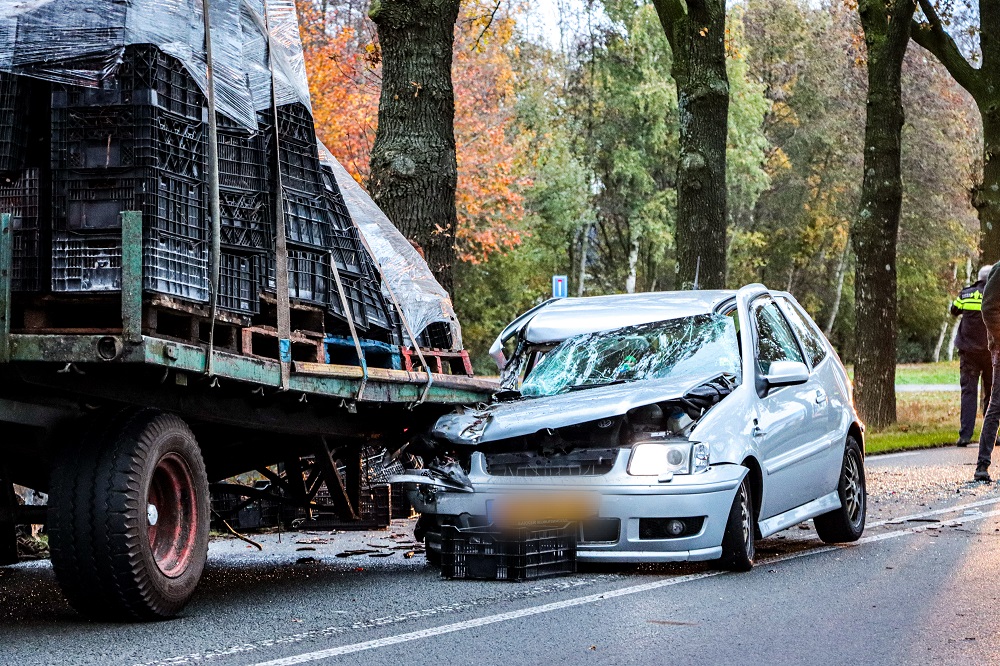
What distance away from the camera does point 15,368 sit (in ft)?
19.8

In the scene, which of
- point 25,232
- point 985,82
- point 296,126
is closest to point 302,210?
point 296,126

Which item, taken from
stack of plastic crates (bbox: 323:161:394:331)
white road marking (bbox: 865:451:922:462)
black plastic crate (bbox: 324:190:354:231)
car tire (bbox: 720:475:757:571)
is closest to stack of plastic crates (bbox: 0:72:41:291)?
stack of plastic crates (bbox: 323:161:394:331)

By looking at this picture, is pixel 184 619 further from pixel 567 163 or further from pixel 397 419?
pixel 567 163

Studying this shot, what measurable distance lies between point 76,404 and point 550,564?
2656 mm

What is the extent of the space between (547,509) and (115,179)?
9.54 ft

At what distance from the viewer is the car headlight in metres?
7.62

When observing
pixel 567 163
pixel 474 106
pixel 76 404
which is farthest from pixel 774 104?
pixel 76 404

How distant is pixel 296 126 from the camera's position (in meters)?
7.52

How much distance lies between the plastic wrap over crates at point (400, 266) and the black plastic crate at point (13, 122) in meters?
2.47

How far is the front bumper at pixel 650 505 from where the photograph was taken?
753 cm

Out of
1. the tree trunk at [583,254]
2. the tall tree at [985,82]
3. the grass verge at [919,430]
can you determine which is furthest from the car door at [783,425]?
the tree trunk at [583,254]

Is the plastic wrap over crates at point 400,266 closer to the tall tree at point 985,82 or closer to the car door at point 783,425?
the car door at point 783,425

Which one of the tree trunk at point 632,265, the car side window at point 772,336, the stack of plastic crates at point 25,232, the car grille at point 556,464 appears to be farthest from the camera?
the tree trunk at point 632,265

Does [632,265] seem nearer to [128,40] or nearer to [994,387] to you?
[994,387]
